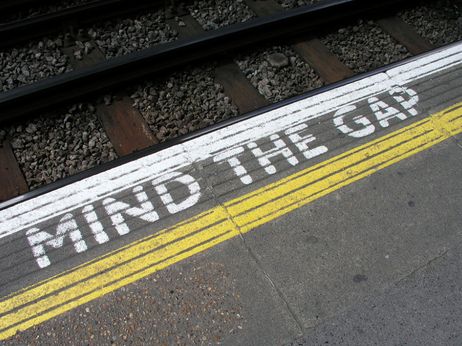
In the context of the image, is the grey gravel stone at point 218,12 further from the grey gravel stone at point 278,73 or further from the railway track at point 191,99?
the grey gravel stone at point 278,73

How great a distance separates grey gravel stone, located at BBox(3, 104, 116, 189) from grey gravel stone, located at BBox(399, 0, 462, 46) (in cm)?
370

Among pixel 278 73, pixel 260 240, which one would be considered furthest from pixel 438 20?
pixel 260 240

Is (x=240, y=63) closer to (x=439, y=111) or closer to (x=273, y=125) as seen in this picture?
(x=273, y=125)

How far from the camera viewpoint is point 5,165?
4.05 meters

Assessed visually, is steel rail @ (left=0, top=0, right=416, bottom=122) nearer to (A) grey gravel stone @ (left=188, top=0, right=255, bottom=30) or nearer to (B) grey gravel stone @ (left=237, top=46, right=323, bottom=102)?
(B) grey gravel stone @ (left=237, top=46, right=323, bottom=102)

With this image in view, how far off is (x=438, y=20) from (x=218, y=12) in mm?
2536

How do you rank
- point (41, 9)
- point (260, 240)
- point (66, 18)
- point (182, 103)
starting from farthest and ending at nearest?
point (41, 9)
point (66, 18)
point (182, 103)
point (260, 240)

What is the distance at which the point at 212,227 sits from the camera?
3623mm

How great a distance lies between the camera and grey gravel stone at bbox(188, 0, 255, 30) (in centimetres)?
534

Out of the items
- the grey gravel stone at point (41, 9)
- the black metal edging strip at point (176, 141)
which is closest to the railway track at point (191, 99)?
the black metal edging strip at point (176, 141)

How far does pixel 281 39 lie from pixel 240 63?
2.05 ft

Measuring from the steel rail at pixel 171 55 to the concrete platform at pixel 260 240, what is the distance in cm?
100

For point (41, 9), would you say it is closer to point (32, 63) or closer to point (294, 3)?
point (32, 63)

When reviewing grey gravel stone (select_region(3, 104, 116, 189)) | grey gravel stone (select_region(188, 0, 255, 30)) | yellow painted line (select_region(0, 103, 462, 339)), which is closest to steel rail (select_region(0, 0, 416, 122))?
grey gravel stone (select_region(3, 104, 116, 189))
